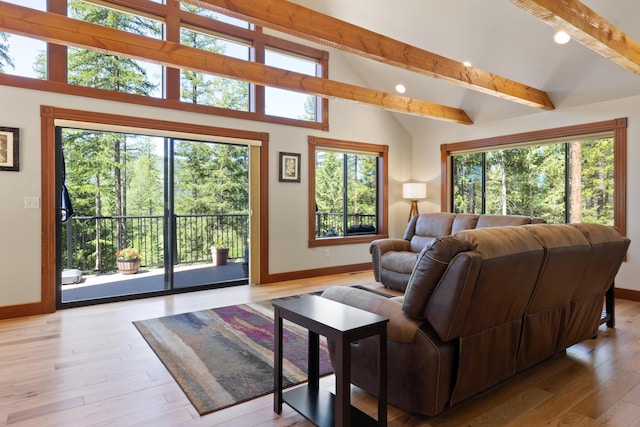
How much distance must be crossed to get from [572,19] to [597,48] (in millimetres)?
658

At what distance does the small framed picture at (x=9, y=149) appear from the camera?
3703 mm

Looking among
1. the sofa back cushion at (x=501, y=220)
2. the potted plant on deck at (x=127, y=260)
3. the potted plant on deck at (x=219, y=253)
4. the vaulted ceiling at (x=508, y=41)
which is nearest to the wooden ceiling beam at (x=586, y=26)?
the vaulted ceiling at (x=508, y=41)

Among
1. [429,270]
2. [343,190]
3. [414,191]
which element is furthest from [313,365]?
A: [414,191]

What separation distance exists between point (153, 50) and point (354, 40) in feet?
5.64

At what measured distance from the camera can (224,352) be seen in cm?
290

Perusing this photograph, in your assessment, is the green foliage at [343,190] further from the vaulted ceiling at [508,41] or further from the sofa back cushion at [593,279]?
the sofa back cushion at [593,279]

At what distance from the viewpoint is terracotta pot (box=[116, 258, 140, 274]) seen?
16.8ft

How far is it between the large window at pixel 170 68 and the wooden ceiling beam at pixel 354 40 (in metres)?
1.11

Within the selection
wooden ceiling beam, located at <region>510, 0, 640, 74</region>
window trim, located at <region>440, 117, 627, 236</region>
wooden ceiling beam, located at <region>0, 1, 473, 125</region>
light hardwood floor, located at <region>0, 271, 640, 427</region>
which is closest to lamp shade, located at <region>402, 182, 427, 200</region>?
window trim, located at <region>440, 117, 627, 236</region>

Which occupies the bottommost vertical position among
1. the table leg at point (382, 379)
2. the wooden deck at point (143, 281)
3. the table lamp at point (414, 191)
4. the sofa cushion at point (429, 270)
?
the wooden deck at point (143, 281)

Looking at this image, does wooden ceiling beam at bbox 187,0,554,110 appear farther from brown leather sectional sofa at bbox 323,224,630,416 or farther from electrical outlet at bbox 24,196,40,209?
electrical outlet at bbox 24,196,40,209

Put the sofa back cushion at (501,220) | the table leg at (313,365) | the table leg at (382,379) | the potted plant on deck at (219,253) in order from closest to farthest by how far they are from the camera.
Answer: the table leg at (382,379)
the table leg at (313,365)
the sofa back cushion at (501,220)
the potted plant on deck at (219,253)

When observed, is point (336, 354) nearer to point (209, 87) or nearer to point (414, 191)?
point (209, 87)

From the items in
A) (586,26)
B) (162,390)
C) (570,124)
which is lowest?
(162,390)
